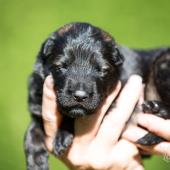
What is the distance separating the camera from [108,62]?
3188mm

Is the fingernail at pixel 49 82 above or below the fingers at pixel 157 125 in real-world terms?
above

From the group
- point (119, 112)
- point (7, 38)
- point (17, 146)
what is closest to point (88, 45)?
point (119, 112)

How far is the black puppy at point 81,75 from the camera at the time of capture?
9.87ft

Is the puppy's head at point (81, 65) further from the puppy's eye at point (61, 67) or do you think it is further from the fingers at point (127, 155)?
the fingers at point (127, 155)

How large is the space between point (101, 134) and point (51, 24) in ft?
8.41

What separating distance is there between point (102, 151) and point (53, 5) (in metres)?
2.79

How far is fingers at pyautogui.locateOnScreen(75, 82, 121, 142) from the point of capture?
325 centimetres

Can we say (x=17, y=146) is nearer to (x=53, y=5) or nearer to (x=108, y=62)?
(x=53, y=5)

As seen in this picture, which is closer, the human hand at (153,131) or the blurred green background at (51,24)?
the human hand at (153,131)

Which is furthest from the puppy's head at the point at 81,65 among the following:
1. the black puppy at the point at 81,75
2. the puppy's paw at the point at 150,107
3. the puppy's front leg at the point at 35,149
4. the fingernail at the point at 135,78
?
the puppy's front leg at the point at 35,149

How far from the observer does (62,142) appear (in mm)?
3227

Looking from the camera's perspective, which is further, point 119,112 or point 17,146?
point 17,146

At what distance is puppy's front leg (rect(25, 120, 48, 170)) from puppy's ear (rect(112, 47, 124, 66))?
1.89 feet

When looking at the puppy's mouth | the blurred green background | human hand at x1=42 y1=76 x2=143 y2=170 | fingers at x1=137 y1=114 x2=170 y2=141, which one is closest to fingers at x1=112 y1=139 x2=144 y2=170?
human hand at x1=42 y1=76 x2=143 y2=170
